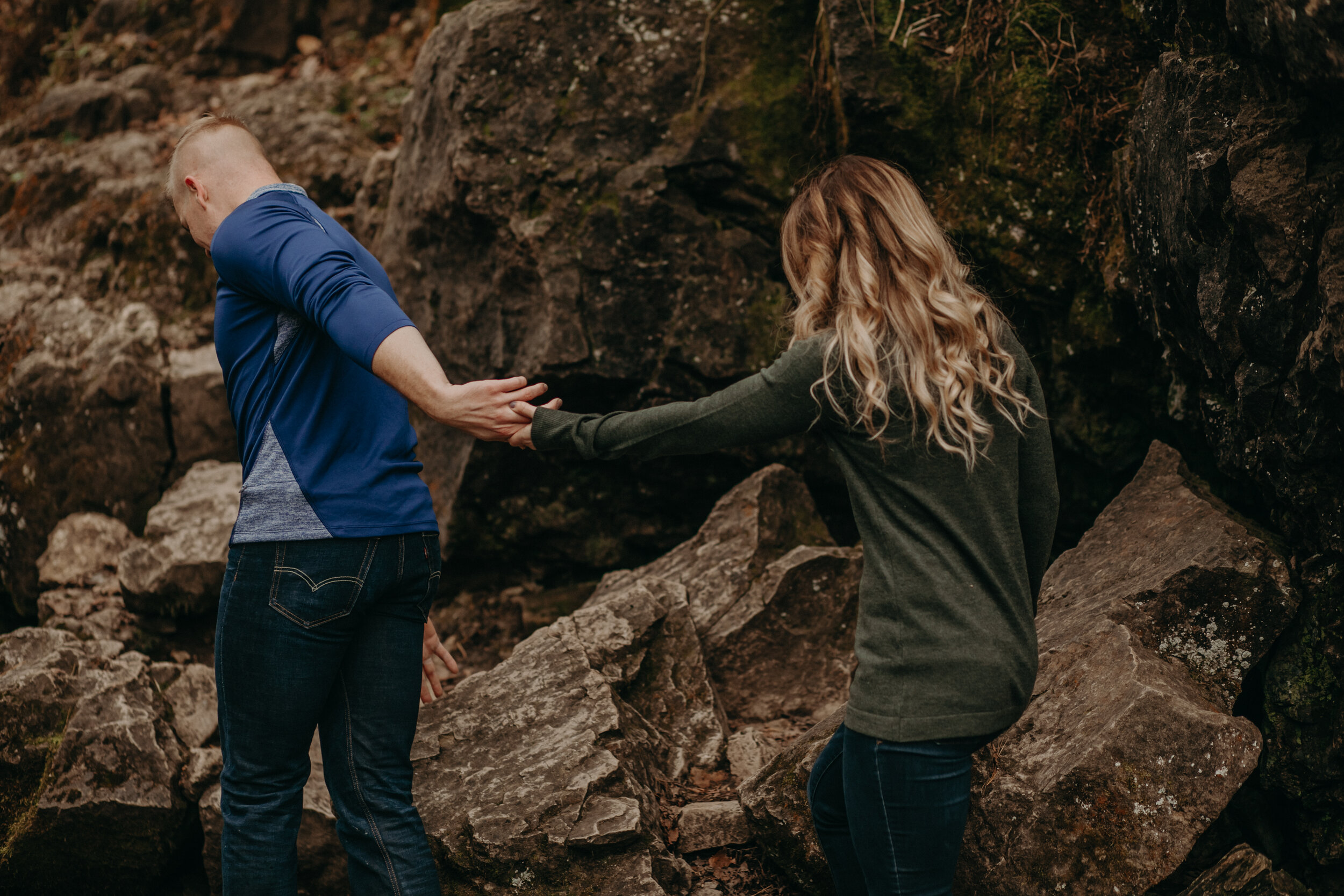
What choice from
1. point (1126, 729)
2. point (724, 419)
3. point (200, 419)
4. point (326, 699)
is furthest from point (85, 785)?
point (1126, 729)

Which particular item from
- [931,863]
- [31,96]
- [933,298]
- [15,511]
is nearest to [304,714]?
[931,863]

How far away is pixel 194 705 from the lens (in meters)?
4.20

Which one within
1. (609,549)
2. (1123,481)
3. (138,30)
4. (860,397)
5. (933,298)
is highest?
(138,30)

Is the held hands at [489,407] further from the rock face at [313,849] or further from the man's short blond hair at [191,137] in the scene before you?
the rock face at [313,849]

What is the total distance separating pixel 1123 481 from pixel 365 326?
11.2 ft

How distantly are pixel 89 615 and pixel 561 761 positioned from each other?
10.6 ft

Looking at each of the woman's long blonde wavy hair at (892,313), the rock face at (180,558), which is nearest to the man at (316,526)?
the woman's long blonde wavy hair at (892,313)

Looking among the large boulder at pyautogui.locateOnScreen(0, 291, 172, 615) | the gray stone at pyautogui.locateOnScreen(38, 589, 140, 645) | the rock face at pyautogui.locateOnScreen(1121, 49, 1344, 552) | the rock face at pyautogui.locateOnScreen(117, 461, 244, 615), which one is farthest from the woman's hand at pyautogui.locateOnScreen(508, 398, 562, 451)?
the large boulder at pyautogui.locateOnScreen(0, 291, 172, 615)

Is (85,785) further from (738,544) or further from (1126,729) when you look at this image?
(1126,729)

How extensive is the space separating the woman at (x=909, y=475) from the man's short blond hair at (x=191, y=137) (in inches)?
64.3

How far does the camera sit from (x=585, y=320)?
4953 mm

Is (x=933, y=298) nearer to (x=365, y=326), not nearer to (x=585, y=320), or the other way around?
(x=365, y=326)

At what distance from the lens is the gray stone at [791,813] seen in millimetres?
3160

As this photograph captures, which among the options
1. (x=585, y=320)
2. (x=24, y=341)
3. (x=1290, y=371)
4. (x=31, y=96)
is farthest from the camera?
(x=31, y=96)
